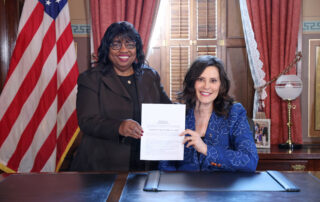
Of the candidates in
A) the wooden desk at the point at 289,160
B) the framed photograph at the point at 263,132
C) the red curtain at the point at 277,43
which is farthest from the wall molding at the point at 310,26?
the wooden desk at the point at 289,160

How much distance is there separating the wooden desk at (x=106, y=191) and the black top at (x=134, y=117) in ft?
1.86

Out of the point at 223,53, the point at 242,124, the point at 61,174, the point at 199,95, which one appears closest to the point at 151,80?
the point at 199,95

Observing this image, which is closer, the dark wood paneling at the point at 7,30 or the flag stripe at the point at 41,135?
the flag stripe at the point at 41,135

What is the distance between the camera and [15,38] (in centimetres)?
370

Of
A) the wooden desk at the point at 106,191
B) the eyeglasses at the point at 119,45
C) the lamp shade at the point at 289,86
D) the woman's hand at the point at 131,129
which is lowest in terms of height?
the wooden desk at the point at 106,191

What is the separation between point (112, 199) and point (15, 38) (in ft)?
9.49

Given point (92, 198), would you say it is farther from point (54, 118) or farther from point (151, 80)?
point (54, 118)

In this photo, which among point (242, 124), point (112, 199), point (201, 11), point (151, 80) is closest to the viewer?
point (112, 199)

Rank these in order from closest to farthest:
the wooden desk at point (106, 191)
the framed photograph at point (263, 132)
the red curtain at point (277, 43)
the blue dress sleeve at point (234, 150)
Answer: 1. the wooden desk at point (106, 191)
2. the blue dress sleeve at point (234, 150)
3. the framed photograph at point (263, 132)
4. the red curtain at point (277, 43)

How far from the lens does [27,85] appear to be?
3.42 meters

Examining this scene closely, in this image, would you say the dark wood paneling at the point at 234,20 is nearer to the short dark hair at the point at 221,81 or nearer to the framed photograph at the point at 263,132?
the framed photograph at the point at 263,132

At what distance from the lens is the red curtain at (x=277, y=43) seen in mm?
3846

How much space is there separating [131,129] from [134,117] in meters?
0.44

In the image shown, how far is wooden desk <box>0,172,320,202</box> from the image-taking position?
1369mm
